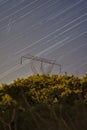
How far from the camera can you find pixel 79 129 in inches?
282

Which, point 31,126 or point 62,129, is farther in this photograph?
point 31,126

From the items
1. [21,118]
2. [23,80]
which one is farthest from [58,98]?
[21,118]

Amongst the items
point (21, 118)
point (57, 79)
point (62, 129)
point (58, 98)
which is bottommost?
point (62, 129)

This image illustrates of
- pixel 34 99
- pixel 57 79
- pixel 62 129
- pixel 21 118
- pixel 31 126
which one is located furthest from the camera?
pixel 57 79

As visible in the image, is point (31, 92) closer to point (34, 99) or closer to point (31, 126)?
point (34, 99)

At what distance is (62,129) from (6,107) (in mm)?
12560

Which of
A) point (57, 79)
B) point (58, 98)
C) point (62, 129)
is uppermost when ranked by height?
point (57, 79)

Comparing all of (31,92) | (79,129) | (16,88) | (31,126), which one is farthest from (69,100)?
(79,129)

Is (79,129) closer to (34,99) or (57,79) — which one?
(34,99)

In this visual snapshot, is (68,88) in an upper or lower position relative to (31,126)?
upper

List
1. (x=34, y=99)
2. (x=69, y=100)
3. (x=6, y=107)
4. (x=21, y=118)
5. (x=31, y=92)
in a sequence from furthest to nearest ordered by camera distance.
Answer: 1. (x=31, y=92)
2. (x=34, y=99)
3. (x=69, y=100)
4. (x=6, y=107)
5. (x=21, y=118)

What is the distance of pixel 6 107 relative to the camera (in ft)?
55.1

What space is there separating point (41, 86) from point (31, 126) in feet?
31.6

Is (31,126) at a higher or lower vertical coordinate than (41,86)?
lower
